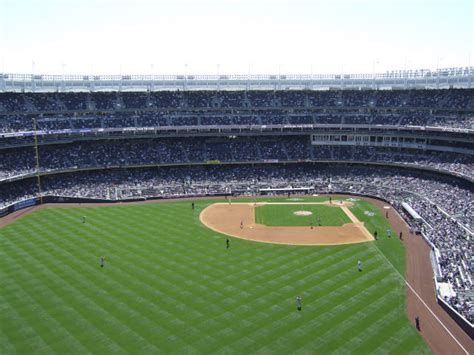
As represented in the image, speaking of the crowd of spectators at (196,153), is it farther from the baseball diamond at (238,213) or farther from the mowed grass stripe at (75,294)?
the mowed grass stripe at (75,294)

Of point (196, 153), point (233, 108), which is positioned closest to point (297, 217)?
point (196, 153)

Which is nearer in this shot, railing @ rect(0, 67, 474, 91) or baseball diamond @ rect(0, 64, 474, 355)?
baseball diamond @ rect(0, 64, 474, 355)

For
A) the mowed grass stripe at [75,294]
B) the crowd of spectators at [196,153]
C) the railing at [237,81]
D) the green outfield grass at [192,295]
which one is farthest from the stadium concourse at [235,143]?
the mowed grass stripe at [75,294]

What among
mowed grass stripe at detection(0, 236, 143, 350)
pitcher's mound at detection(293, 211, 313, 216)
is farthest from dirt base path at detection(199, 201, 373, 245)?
mowed grass stripe at detection(0, 236, 143, 350)

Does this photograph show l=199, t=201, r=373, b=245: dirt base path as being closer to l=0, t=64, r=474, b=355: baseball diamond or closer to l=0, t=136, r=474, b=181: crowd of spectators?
l=0, t=64, r=474, b=355: baseball diamond

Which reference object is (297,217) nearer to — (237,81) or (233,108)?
(233,108)

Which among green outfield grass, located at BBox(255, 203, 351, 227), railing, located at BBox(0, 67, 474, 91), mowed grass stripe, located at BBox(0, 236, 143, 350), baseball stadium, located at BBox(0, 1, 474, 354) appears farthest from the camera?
railing, located at BBox(0, 67, 474, 91)
